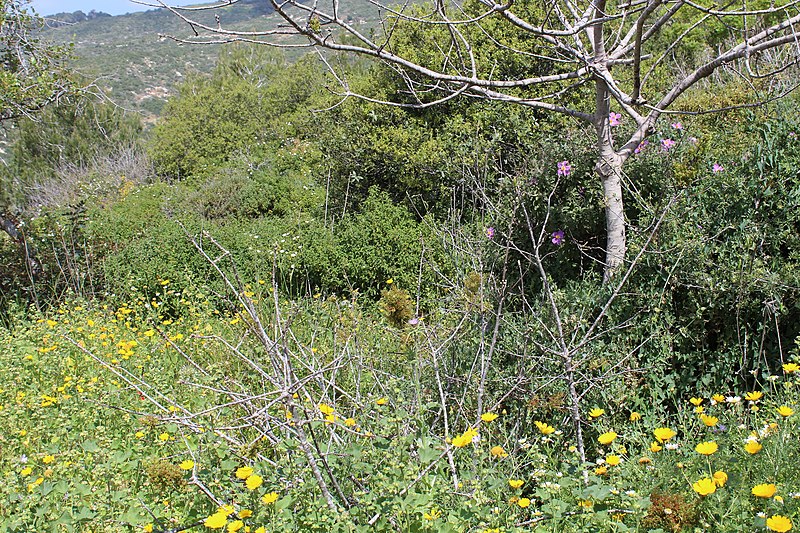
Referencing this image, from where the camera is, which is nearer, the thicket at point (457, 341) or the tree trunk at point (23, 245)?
the thicket at point (457, 341)

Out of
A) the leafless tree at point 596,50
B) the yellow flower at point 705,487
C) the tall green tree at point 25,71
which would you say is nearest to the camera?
the yellow flower at point 705,487

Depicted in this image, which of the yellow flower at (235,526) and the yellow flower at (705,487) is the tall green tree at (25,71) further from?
the yellow flower at (705,487)

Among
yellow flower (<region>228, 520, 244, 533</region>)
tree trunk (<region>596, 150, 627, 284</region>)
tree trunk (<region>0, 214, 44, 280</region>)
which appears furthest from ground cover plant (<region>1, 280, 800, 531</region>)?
tree trunk (<region>0, 214, 44, 280</region>)

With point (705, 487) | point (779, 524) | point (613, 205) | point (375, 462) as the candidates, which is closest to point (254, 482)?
point (375, 462)

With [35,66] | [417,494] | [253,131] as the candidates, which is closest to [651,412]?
[417,494]

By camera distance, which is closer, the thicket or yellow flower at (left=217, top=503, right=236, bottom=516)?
yellow flower at (left=217, top=503, right=236, bottom=516)

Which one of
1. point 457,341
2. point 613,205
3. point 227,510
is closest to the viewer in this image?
point 227,510

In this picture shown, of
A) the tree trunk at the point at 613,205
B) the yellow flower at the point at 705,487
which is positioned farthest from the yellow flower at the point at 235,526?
the tree trunk at the point at 613,205

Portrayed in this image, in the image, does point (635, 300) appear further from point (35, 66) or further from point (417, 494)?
point (35, 66)

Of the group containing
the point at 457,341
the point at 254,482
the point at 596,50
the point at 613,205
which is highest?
the point at 596,50

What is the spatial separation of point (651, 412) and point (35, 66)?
640 centimetres

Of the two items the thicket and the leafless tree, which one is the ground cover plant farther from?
the leafless tree

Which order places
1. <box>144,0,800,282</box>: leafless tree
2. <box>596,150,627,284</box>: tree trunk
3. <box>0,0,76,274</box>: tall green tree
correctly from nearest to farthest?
<box>144,0,800,282</box>: leafless tree
<box>596,150,627,284</box>: tree trunk
<box>0,0,76,274</box>: tall green tree

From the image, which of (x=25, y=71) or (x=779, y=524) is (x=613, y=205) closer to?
(x=779, y=524)
